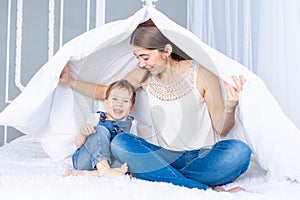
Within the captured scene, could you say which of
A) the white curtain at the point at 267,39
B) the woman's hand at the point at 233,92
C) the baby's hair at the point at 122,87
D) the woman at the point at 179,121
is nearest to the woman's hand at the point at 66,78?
the woman at the point at 179,121

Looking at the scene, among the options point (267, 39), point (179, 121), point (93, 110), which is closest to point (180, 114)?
point (179, 121)

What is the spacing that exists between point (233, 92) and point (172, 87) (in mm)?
196

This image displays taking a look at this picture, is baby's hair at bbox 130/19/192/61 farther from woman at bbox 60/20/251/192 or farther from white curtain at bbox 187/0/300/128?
white curtain at bbox 187/0/300/128

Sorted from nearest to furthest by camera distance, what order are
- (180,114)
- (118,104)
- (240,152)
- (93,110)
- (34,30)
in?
(240,152), (180,114), (118,104), (93,110), (34,30)

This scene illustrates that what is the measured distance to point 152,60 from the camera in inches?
58.0

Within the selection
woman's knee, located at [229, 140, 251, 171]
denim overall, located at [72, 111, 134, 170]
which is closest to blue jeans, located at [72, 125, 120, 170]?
denim overall, located at [72, 111, 134, 170]

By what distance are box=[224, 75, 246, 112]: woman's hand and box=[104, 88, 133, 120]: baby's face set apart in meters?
0.34

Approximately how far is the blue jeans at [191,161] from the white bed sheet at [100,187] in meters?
0.05

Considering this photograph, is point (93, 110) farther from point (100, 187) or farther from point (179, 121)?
point (100, 187)

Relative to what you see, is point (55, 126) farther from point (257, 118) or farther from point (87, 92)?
point (257, 118)

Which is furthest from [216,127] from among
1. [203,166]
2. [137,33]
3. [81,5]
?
[81,5]

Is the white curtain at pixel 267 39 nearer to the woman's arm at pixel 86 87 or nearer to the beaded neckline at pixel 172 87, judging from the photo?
the beaded neckline at pixel 172 87

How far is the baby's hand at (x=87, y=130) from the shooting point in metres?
1.45

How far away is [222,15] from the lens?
2.00m
